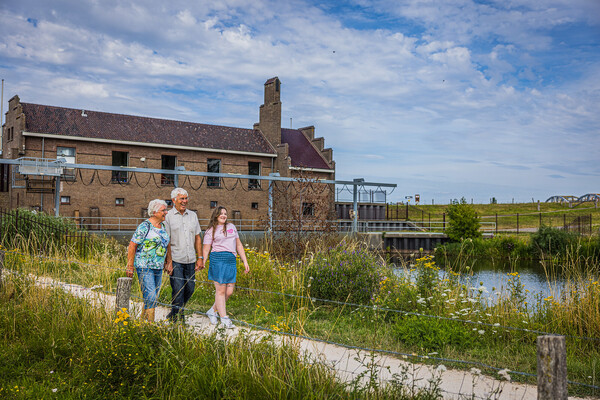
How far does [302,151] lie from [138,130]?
13.6 meters

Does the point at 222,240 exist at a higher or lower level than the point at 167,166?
lower

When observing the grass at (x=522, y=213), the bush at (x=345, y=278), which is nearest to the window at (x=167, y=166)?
the grass at (x=522, y=213)

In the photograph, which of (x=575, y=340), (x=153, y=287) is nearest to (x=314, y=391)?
(x=153, y=287)

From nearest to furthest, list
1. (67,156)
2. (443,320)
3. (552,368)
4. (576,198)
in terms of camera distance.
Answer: (552,368), (443,320), (67,156), (576,198)

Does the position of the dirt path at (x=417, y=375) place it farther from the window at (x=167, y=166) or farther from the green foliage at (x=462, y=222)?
the green foliage at (x=462, y=222)

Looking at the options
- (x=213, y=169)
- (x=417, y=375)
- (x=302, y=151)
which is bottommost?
(x=417, y=375)

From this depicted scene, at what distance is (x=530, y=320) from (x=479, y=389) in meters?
2.73

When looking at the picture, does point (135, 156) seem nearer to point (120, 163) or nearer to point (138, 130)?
point (120, 163)

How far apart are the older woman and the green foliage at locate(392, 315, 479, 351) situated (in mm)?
3248

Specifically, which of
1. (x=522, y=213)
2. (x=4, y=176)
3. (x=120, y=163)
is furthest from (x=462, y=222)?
(x=4, y=176)

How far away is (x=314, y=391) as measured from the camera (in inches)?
159

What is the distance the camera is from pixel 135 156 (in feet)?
106

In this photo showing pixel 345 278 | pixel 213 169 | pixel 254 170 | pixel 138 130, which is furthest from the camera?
pixel 254 170

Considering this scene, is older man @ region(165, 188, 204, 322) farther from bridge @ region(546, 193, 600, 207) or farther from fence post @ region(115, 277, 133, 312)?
bridge @ region(546, 193, 600, 207)
